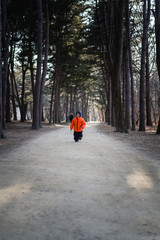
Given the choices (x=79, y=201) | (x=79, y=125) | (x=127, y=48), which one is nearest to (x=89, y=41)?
(x=127, y=48)

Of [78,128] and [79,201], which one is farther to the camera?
[78,128]

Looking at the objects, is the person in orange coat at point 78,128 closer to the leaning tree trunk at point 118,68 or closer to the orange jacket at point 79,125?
the orange jacket at point 79,125

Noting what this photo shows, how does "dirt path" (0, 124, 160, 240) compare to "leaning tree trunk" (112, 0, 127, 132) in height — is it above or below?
below

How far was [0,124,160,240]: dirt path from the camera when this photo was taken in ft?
8.29

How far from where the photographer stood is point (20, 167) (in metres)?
5.41

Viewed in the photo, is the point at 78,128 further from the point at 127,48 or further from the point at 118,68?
the point at 127,48

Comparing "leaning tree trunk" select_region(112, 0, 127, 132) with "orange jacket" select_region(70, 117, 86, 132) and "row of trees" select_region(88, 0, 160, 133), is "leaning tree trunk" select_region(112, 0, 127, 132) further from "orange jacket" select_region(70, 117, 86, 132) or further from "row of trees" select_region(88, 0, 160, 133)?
"orange jacket" select_region(70, 117, 86, 132)

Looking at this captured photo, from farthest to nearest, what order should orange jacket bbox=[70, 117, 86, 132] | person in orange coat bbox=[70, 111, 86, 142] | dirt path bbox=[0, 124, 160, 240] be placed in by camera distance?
orange jacket bbox=[70, 117, 86, 132] < person in orange coat bbox=[70, 111, 86, 142] < dirt path bbox=[0, 124, 160, 240]

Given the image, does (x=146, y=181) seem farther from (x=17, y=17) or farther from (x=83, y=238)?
(x=17, y=17)

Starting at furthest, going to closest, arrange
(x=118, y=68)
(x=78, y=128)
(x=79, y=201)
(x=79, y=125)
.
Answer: (x=118, y=68) < (x=79, y=125) < (x=78, y=128) < (x=79, y=201)

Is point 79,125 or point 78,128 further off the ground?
point 79,125

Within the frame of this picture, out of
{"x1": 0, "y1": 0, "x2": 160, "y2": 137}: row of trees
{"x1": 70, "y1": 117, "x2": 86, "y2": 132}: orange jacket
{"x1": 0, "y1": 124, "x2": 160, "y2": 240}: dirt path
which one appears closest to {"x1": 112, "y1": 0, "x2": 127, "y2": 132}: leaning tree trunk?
{"x1": 0, "y1": 0, "x2": 160, "y2": 137}: row of trees

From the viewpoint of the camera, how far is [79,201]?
132 inches

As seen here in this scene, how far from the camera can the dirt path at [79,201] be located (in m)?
2.53
